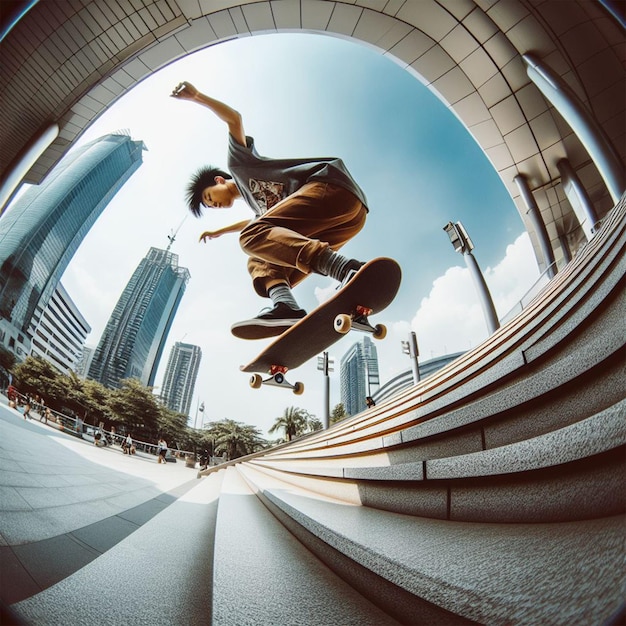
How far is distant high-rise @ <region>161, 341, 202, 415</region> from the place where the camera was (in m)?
6.17

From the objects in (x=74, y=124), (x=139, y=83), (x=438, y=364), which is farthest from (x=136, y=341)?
(x=438, y=364)

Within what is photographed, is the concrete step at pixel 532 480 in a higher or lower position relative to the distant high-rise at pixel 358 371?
lower

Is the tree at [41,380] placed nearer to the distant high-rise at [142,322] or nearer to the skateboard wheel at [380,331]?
the distant high-rise at [142,322]

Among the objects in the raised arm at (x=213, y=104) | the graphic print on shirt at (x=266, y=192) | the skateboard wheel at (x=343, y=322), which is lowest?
the skateboard wheel at (x=343, y=322)

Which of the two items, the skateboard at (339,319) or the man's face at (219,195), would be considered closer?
the skateboard at (339,319)

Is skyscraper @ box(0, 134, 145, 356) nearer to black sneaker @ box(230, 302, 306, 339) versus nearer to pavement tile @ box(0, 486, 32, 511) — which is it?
pavement tile @ box(0, 486, 32, 511)

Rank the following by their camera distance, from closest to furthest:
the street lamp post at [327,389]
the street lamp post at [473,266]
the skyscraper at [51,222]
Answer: the skyscraper at [51,222] < the street lamp post at [473,266] < the street lamp post at [327,389]

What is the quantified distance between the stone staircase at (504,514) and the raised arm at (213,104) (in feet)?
11.8

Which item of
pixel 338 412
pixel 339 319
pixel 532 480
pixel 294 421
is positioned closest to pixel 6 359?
pixel 339 319

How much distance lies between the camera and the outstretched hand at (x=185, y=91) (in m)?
3.07

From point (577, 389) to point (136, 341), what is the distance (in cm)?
500

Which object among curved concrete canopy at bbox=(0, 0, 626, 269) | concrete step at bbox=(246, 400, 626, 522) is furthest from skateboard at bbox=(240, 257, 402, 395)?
concrete step at bbox=(246, 400, 626, 522)

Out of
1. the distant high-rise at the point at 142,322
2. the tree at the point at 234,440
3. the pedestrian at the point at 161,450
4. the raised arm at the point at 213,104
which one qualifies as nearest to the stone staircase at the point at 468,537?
the pedestrian at the point at 161,450

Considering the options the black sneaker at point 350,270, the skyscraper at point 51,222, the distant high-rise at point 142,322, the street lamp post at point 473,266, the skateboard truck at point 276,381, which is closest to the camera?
the skyscraper at point 51,222
